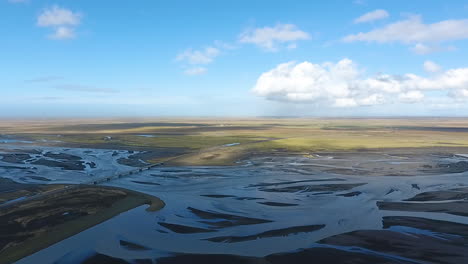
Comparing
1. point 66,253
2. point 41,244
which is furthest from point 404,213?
point 41,244

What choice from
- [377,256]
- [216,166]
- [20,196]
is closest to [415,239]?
[377,256]

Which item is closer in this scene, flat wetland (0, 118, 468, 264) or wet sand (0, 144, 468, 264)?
wet sand (0, 144, 468, 264)

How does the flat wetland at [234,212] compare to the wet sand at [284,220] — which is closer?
the wet sand at [284,220]

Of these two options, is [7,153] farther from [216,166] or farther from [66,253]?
[66,253]

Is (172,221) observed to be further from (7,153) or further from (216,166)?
(7,153)

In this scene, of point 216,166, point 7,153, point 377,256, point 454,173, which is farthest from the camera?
point 7,153

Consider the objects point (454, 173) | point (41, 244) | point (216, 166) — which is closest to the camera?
point (41, 244)

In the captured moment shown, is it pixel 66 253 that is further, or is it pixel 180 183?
pixel 180 183

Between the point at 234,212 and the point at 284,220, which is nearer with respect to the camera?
the point at 284,220

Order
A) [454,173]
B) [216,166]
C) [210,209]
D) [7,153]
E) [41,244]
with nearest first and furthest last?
1. [41,244]
2. [210,209]
3. [454,173]
4. [216,166]
5. [7,153]
